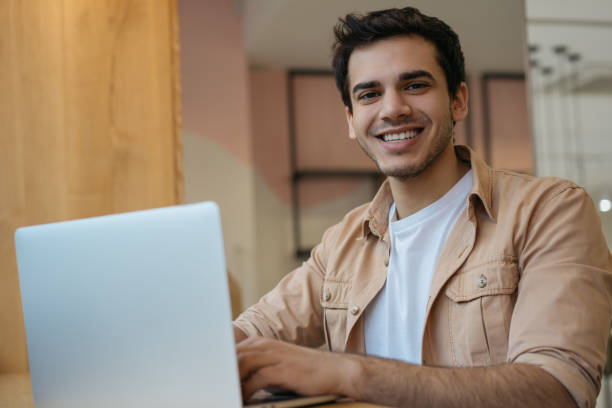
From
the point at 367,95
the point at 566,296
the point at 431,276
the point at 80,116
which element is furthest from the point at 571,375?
the point at 80,116

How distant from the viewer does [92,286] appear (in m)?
0.76

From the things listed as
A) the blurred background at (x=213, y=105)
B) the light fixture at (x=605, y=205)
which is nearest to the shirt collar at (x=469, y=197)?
the blurred background at (x=213, y=105)

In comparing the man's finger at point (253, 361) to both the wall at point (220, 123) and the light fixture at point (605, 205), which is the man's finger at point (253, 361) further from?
the wall at point (220, 123)

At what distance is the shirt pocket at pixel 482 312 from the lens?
1.17 meters

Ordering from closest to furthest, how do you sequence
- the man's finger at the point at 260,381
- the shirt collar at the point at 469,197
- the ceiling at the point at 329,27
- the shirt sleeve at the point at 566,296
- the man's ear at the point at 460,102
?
the man's finger at the point at 260,381
the shirt sleeve at the point at 566,296
the shirt collar at the point at 469,197
the man's ear at the point at 460,102
the ceiling at the point at 329,27

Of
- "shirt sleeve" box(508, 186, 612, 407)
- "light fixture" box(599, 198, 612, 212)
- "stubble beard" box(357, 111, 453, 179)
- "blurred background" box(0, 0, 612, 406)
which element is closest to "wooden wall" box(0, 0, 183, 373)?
"blurred background" box(0, 0, 612, 406)

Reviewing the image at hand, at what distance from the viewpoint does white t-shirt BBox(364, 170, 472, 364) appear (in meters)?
1.30

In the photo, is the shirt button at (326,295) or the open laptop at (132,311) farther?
the shirt button at (326,295)

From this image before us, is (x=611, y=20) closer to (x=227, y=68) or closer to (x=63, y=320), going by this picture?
(x=63, y=320)

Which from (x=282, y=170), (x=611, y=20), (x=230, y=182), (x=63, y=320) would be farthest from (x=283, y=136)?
(x=63, y=320)

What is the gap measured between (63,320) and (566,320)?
0.76m

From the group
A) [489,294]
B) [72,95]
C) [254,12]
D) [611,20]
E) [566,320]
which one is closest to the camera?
[566,320]

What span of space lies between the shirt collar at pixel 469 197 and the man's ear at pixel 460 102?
0.10 meters

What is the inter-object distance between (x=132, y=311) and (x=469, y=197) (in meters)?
0.77
